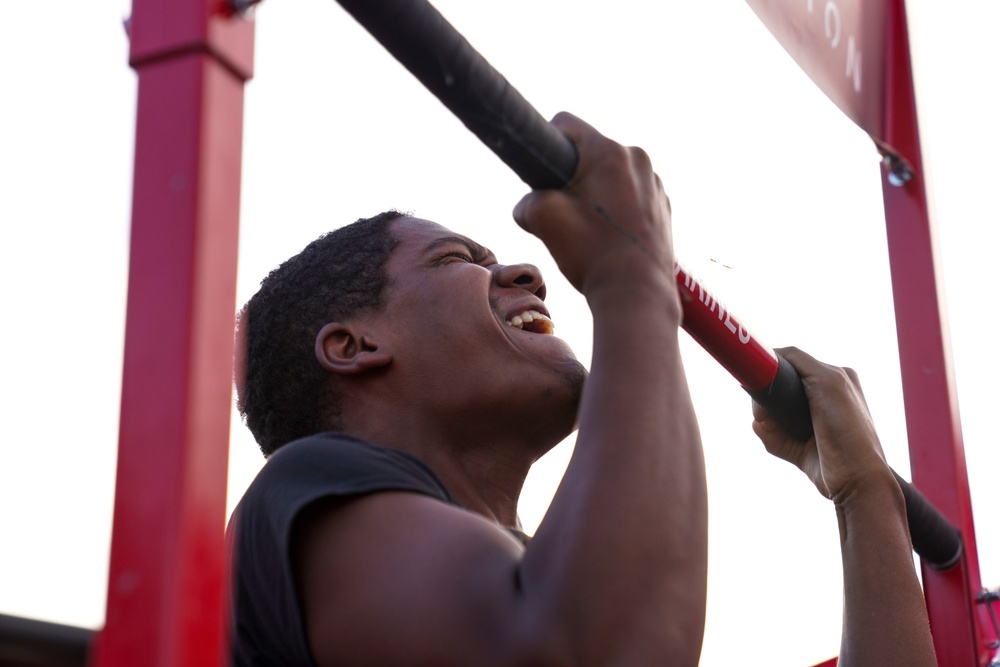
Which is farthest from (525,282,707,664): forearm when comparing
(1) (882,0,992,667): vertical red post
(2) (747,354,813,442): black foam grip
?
(1) (882,0,992,667): vertical red post

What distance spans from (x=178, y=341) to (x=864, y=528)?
1089 mm

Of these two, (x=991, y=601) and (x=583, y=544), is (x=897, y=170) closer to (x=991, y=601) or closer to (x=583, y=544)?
(x=991, y=601)

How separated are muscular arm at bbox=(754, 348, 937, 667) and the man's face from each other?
1.33ft

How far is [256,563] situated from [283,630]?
5 cm

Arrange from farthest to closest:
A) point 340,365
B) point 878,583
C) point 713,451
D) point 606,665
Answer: point 713,451 → point 878,583 → point 340,365 → point 606,665

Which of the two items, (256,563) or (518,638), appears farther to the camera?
(256,563)

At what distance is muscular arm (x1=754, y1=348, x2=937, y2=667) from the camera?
4.46ft

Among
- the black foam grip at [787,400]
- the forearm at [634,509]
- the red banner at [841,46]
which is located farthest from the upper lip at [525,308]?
the red banner at [841,46]

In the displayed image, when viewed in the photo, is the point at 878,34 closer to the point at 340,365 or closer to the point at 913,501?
the point at 913,501

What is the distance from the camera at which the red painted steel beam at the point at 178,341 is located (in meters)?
0.52

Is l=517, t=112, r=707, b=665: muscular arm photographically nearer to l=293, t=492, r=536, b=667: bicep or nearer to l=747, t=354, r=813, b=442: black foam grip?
l=293, t=492, r=536, b=667: bicep

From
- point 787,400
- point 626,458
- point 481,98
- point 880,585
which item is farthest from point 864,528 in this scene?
point 481,98

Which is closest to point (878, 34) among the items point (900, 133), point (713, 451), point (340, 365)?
point (900, 133)

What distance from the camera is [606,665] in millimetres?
695
